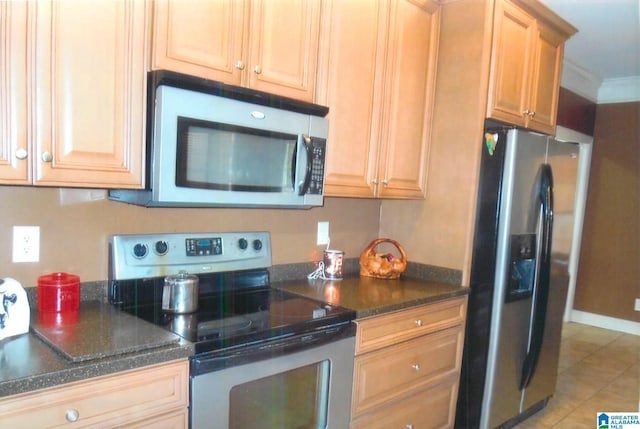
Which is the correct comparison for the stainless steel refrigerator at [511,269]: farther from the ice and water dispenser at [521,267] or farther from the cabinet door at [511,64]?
the cabinet door at [511,64]

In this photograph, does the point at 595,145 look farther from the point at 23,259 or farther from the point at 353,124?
the point at 23,259

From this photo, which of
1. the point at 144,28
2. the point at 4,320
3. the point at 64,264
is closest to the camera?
the point at 4,320

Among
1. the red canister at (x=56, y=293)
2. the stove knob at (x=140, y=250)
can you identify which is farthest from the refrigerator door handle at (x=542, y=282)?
the red canister at (x=56, y=293)

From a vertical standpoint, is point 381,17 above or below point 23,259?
above

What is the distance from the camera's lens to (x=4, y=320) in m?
1.29

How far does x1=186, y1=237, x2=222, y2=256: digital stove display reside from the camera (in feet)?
6.15

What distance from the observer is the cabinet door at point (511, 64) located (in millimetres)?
2346

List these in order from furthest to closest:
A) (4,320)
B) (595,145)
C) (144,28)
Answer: (595,145) < (144,28) < (4,320)

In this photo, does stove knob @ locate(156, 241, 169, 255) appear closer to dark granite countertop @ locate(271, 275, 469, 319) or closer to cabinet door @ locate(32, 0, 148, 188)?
cabinet door @ locate(32, 0, 148, 188)

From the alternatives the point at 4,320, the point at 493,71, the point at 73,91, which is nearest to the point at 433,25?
the point at 493,71

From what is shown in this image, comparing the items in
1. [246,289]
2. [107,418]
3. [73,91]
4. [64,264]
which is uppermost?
[73,91]

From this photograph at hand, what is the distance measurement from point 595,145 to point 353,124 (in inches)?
150

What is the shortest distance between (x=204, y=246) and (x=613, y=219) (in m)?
4.39

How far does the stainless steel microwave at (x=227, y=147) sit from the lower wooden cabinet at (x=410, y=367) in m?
0.62
